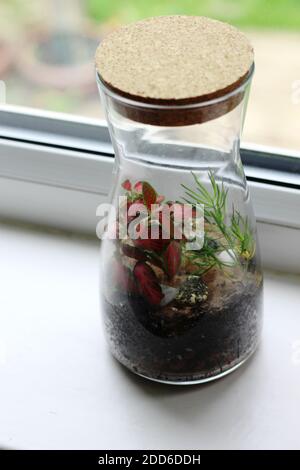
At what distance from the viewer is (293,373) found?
69 cm

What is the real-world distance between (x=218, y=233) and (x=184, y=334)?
0.09 metres

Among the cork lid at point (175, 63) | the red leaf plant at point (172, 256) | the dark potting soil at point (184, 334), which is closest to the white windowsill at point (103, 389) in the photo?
the dark potting soil at point (184, 334)

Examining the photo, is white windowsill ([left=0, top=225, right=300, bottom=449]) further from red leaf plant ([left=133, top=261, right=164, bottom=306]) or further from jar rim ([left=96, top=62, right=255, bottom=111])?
jar rim ([left=96, top=62, right=255, bottom=111])

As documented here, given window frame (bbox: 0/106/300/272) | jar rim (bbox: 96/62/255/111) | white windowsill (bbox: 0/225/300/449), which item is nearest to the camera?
jar rim (bbox: 96/62/255/111)

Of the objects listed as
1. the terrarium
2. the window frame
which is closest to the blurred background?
the window frame

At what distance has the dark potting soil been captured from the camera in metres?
0.62

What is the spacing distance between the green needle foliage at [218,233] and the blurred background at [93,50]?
173 mm

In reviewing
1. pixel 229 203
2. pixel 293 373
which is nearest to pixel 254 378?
pixel 293 373

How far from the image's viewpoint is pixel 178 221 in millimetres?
600

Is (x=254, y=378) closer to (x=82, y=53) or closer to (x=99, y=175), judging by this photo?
(x=99, y=175)

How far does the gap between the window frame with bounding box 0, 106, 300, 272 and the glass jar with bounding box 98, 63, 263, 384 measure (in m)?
0.10

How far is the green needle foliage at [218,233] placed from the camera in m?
0.62
